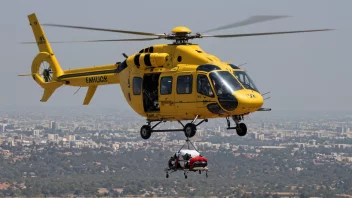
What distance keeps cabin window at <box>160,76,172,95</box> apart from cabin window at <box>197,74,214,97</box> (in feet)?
4.46

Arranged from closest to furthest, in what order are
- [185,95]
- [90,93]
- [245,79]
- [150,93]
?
1. [245,79]
2. [185,95]
3. [150,93]
4. [90,93]

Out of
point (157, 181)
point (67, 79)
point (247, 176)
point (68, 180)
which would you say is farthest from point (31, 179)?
point (67, 79)

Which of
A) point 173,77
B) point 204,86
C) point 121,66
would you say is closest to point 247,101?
point 204,86

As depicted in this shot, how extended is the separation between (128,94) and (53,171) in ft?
508

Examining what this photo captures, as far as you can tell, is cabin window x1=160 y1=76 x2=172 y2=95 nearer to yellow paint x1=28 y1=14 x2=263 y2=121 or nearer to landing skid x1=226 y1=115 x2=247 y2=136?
yellow paint x1=28 y1=14 x2=263 y2=121

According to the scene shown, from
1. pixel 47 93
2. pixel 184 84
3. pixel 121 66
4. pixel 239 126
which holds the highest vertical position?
pixel 121 66

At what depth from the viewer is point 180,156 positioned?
39094mm

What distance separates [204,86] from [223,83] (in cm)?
74

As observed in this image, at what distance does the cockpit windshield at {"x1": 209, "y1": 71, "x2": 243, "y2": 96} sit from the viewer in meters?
36.6

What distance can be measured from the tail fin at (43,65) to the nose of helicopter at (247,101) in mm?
11842

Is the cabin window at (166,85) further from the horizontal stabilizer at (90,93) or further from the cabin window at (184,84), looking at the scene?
the horizontal stabilizer at (90,93)

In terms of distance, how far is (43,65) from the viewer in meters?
46.7

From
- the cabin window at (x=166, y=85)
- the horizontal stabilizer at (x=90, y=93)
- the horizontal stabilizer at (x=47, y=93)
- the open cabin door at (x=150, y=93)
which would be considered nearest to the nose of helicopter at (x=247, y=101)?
the cabin window at (x=166, y=85)

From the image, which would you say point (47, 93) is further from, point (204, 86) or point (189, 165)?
point (204, 86)
